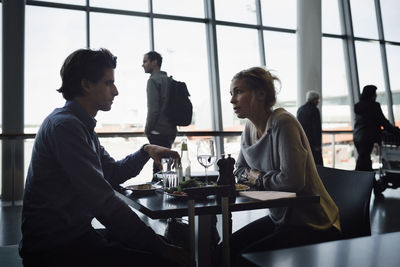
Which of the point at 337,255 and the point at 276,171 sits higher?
the point at 276,171

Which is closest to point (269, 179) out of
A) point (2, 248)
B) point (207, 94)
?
point (2, 248)

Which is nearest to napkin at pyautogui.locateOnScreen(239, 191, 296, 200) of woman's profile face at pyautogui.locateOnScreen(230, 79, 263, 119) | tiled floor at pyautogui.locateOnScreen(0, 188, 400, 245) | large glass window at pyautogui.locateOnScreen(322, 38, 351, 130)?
woman's profile face at pyautogui.locateOnScreen(230, 79, 263, 119)

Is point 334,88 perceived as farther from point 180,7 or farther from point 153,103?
point 153,103

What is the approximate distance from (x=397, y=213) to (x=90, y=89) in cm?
383

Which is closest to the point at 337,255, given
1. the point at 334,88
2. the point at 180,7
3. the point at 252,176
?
the point at 252,176

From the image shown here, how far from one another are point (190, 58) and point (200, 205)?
5.34m

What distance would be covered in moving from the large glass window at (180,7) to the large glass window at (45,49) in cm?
126

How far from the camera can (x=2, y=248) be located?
1.77 meters

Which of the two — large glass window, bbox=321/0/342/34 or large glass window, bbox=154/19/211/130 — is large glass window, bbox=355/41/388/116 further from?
large glass window, bbox=154/19/211/130

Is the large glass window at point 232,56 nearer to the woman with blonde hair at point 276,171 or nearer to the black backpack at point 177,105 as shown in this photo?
the black backpack at point 177,105

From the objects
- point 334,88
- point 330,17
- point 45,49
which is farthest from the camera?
point 330,17

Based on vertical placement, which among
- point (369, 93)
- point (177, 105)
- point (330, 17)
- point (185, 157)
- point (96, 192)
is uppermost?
point (330, 17)

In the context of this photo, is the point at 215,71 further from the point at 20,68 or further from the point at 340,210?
the point at 340,210

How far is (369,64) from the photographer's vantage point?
8.36 m
